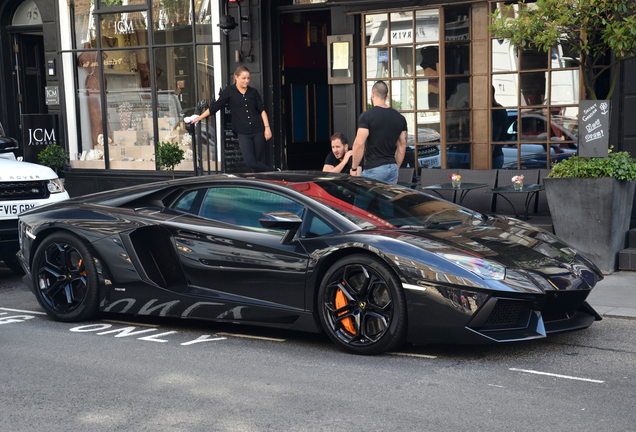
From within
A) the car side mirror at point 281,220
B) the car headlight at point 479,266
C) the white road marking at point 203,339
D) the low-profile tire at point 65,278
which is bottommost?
the white road marking at point 203,339

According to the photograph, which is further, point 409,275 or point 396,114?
point 396,114

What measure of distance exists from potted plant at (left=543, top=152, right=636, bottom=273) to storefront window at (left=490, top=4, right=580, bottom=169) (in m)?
2.20

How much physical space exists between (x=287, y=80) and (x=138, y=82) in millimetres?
2649

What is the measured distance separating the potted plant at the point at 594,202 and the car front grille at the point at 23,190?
17.9ft

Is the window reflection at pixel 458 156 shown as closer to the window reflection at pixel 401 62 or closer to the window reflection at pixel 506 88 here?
the window reflection at pixel 506 88

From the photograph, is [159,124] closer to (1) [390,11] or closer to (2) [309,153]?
(2) [309,153]

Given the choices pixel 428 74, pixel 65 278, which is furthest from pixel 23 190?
pixel 428 74

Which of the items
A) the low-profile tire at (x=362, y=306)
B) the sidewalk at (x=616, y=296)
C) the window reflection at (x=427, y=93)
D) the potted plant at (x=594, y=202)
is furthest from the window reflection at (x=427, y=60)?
the low-profile tire at (x=362, y=306)

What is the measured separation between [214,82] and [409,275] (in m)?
8.94

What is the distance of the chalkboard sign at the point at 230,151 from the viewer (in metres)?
12.9

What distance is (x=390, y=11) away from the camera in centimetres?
1164

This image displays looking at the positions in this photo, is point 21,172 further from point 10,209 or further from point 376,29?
point 376,29

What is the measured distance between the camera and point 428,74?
11.5m

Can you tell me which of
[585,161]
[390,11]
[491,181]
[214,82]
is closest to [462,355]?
[585,161]
